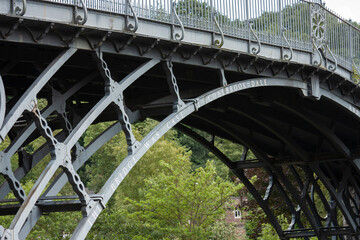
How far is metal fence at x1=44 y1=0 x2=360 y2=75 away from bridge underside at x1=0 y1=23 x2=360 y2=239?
63 centimetres

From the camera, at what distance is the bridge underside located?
12.7 meters

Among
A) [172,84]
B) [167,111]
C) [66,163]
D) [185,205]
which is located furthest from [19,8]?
[185,205]

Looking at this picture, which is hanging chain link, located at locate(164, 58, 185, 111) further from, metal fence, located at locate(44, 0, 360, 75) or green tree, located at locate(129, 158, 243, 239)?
green tree, located at locate(129, 158, 243, 239)

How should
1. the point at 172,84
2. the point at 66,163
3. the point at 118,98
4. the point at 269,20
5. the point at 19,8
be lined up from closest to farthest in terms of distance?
1. the point at 19,8
2. the point at 66,163
3. the point at 118,98
4. the point at 172,84
5. the point at 269,20

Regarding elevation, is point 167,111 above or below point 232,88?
below

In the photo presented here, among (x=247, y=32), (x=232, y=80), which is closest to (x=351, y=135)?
(x=232, y=80)

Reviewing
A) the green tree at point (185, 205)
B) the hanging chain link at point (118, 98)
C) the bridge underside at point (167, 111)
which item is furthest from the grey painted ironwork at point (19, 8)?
the green tree at point (185, 205)

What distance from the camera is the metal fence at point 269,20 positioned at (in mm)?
14711

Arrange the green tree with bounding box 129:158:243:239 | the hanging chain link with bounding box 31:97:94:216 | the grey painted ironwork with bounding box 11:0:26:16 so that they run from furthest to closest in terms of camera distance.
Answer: the green tree with bounding box 129:158:243:239 → the hanging chain link with bounding box 31:97:94:216 → the grey painted ironwork with bounding box 11:0:26:16

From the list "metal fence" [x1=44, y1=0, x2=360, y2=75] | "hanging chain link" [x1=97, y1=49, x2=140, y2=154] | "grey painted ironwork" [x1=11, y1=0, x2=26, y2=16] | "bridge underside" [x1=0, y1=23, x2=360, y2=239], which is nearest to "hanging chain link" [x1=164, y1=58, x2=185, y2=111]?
"bridge underside" [x1=0, y1=23, x2=360, y2=239]

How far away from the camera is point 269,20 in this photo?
62.0 feet

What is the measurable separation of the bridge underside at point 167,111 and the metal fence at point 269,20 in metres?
0.63

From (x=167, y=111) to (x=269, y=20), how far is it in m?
4.35

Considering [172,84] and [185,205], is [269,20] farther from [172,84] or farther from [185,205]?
[185,205]
